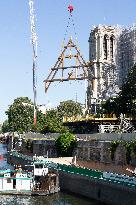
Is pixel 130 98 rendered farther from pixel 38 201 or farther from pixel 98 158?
pixel 38 201

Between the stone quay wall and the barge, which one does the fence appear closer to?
the stone quay wall

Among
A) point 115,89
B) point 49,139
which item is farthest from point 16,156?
point 115,89

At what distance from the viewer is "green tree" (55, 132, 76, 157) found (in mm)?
86000

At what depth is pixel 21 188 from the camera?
63844 mm

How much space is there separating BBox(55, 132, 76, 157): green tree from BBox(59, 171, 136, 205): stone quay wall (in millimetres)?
17875

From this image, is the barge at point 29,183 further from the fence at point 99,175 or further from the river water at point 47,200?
the fence at point 99,175

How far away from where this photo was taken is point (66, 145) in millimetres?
86688

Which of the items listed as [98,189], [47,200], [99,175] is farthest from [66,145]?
[99,175]

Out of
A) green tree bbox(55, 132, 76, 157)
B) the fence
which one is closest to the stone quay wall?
the fence

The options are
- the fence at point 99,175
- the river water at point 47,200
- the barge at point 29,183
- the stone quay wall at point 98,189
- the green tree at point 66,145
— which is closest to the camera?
the stone quay wall at point 98,189

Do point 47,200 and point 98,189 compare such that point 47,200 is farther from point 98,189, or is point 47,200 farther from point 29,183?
point 98,189

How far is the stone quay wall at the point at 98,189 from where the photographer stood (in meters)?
51.2

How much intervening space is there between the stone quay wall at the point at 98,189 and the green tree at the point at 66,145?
704 inches

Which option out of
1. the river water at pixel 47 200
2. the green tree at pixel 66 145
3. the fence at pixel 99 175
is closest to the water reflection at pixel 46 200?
the river water at pixel 47 200
